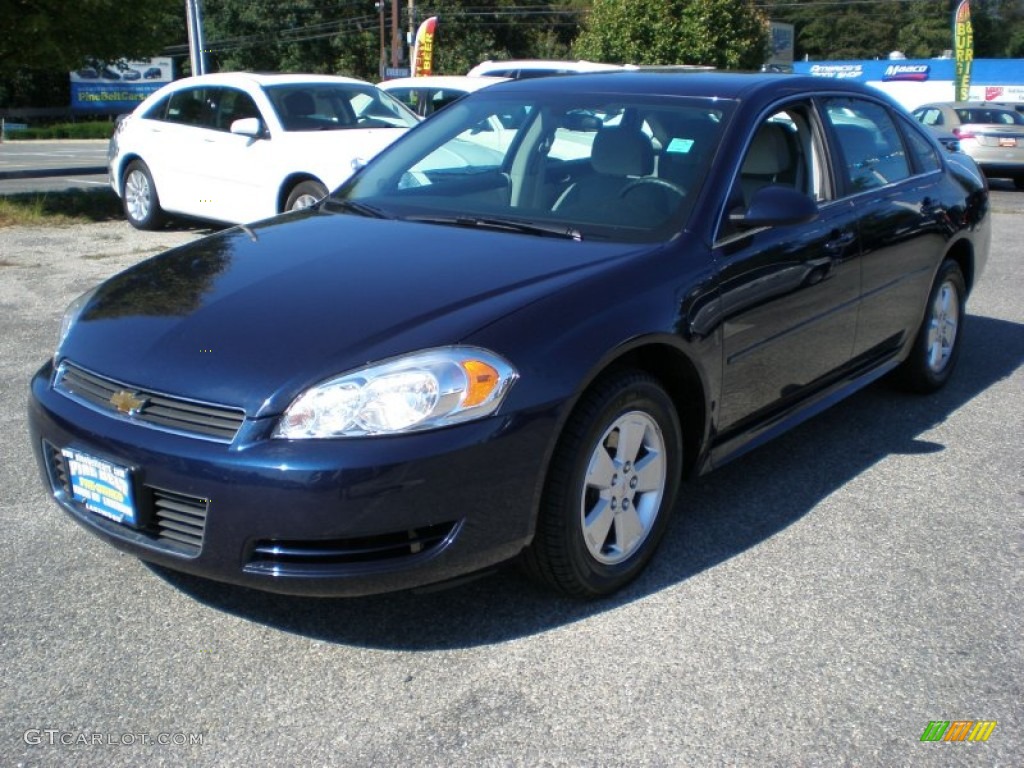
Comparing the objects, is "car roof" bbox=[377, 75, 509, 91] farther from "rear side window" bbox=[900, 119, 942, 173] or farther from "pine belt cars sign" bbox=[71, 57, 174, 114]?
"pine belt cars sign" bbox=[71, 57, 174, 114]

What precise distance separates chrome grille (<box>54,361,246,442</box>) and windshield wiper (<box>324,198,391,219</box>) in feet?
4.44

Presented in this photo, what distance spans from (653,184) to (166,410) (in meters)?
1.92

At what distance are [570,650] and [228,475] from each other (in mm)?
1093

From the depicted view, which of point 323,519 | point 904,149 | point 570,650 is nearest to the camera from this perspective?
point 323,519

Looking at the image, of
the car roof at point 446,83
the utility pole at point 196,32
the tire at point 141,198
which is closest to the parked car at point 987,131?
the car roof at point 446,83

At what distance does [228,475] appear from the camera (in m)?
2.79

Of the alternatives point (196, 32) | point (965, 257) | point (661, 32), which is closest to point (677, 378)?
point (965, 257)

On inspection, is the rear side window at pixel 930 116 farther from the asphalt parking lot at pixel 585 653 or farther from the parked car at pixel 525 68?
the asphalt parking lot at pixel 585 653

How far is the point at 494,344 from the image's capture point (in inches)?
118

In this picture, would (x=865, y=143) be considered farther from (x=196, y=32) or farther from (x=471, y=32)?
(x=471, y=32)

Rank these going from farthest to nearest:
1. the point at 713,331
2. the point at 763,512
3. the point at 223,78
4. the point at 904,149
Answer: the point at 223,78 → the point at 904,149 → the point at 763,512 → the point at 713,331

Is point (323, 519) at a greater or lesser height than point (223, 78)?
lesser

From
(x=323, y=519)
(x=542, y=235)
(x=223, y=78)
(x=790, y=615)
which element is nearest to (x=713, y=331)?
(x=542, y=235)

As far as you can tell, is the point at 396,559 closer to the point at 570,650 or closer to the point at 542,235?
the point at 570,650
